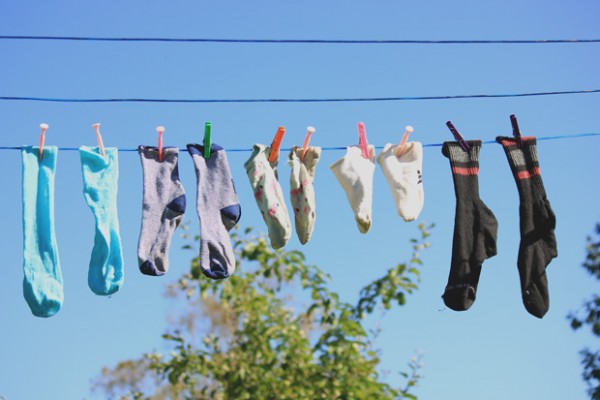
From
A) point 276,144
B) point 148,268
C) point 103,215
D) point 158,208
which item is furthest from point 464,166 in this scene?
point 103,215

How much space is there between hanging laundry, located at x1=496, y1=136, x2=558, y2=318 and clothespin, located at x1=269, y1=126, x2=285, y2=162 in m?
1.12

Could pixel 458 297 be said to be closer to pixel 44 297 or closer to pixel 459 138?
pixel 459 138

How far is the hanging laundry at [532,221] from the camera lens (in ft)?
15.2

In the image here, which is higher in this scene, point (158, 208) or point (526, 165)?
point (526, 165)

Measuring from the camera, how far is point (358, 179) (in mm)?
4625

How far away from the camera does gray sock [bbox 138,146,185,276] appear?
440 centimetres

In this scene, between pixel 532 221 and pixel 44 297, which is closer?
pixel 44 297

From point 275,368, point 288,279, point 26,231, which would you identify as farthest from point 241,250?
point 26,231

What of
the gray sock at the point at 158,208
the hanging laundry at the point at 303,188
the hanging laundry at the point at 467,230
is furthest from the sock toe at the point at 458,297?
the gray sock at the point at 158,208

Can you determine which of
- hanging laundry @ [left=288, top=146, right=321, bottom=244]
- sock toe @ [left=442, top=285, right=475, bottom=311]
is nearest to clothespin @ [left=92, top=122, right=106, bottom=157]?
hanging laundry @ [left=288, top=146, right=321, bottom=244]

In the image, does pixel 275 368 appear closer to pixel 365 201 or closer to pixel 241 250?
pixel 241 250

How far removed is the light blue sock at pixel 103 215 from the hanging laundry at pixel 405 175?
1.35 metres

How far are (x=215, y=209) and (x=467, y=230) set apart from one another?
126 cm

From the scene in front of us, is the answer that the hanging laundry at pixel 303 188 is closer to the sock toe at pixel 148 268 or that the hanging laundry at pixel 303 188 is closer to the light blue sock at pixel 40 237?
the sock toe at pixel 148 268
